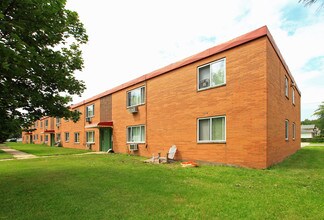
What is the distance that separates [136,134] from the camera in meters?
19.7

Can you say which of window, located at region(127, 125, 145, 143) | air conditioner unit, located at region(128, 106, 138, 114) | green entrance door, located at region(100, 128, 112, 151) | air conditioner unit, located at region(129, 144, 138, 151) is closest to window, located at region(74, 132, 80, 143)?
green entrance door, located at region(100, 128, 112, 151)

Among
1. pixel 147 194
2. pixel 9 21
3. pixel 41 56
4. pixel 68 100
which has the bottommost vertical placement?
pixel 147 194

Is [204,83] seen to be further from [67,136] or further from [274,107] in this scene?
[67,136]

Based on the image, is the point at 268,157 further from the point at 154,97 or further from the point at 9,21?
the point at 9,21

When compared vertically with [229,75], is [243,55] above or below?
above

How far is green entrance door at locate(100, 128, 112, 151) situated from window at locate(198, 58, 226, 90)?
43.2ft

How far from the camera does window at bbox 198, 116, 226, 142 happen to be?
12142 mm

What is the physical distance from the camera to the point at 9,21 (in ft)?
21.2

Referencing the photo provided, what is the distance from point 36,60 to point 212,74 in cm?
853

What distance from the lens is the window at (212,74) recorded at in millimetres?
12382

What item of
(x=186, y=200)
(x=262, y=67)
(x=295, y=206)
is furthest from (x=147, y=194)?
(x=262, y=67)

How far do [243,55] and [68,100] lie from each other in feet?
25.6

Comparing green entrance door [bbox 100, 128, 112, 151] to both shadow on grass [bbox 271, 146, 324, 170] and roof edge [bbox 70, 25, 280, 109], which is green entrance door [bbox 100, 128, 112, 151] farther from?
shadow on grass [bbox 271, 146, 324, 170]

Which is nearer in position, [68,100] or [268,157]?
[68,100]
